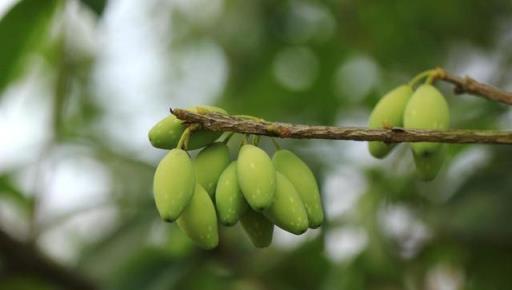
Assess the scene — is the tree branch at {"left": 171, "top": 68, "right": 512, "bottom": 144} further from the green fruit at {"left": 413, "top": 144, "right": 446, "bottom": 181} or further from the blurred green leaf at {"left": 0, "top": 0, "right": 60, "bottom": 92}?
the blurred green leaf at {"left": 0, "top": 0, "right": 60, "bottom": 92}

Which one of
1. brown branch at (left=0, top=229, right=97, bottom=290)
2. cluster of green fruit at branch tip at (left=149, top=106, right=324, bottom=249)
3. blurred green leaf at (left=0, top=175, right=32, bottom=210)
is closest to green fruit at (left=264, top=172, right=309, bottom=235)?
cluster of green fruit at branch tip at (left=149, top=106, right=324, bottom=249)

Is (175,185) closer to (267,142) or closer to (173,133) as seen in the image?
(173,133)

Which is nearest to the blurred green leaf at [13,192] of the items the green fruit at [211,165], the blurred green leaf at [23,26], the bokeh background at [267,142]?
the bokeh background at [267,142]

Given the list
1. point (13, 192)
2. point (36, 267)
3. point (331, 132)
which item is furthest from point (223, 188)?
point (13, 192)

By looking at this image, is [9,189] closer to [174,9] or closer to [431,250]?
[174,9]

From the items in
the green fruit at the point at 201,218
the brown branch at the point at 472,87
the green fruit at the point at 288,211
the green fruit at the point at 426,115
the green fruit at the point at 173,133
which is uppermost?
the brown branch at the point at 472,87

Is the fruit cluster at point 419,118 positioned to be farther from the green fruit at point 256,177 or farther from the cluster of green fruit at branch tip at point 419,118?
the green fruit at point 256,177
